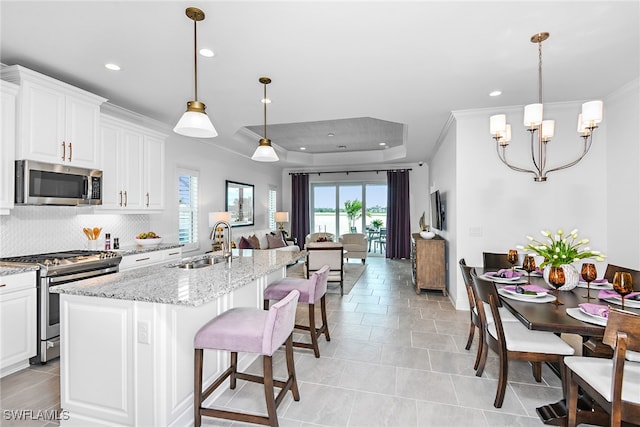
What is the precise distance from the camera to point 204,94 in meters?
3.66

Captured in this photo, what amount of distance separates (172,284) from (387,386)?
1.75m

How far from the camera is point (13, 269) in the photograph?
2514 mm

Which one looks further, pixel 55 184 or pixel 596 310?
pixel 55 184

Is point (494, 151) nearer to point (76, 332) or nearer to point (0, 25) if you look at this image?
point (76, 332)

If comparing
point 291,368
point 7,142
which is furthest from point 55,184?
point 291,368

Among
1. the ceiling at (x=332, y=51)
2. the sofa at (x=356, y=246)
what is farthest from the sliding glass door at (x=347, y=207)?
the ceiling at (x=332, y=51)

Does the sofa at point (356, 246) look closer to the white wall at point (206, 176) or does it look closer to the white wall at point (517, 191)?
the white wall at point (206, 176)

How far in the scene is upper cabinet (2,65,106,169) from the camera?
2740 millimetres

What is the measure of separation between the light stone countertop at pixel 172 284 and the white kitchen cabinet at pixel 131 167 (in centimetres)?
184

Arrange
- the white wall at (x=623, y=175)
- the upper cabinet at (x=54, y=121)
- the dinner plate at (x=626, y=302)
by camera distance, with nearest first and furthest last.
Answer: the dinner plate at (x=626, y=302), the upper cabinet at (x=54, y=121), the white wall at (x=623, y=175)

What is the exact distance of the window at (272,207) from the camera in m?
8.80

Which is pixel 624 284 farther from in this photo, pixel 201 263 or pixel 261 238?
pixel 261 238

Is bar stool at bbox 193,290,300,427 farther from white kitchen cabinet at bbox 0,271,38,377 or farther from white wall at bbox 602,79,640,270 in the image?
white wall at bbox 602,79,640,270

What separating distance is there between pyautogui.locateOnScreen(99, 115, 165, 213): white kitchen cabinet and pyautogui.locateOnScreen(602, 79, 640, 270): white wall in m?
5.62
